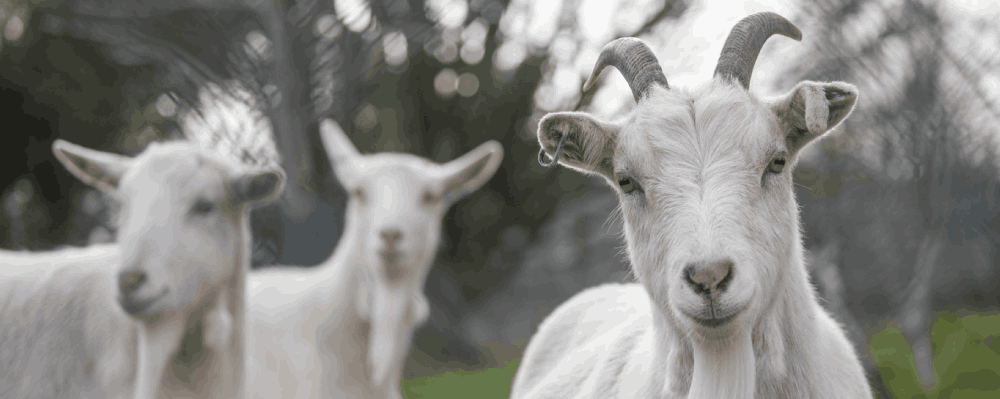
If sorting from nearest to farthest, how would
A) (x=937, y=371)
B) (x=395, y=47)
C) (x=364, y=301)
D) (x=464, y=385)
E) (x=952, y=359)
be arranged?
(x=364, y=301) < (x=937, y=371) < (x=952, y=359) < (x=464, y=385) < (x=395, y=47)

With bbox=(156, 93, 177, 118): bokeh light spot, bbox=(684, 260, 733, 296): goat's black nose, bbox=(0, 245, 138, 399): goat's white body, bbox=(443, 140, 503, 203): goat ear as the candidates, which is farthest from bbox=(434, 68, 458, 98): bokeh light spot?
bbox=(684, 260, 733, 296): goat's black nose

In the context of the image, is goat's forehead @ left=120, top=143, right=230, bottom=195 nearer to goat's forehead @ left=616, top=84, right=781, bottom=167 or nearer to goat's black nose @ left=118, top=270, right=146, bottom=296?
goat's black nose @ left=118, top=270, right=146, bottom=296

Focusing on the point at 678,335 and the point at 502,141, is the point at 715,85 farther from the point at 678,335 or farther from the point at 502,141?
the point at 502,141

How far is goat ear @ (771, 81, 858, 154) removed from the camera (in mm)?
1713

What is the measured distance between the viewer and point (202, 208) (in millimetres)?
3256

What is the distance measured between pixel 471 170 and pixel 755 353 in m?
3.04

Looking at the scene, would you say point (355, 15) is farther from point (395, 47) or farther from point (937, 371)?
point (937, 371)

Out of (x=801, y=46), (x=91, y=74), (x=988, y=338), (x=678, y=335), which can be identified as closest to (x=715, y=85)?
(x=678, y=335)

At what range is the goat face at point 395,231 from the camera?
13.6 ft

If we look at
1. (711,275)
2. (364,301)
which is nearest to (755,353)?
(711,275)

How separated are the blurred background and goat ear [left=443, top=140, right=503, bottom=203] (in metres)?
1.23

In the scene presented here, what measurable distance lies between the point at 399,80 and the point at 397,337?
179 inches

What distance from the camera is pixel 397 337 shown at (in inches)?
165

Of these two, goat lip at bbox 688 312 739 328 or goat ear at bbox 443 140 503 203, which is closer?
goat lip at bbox 688 312 739 328
